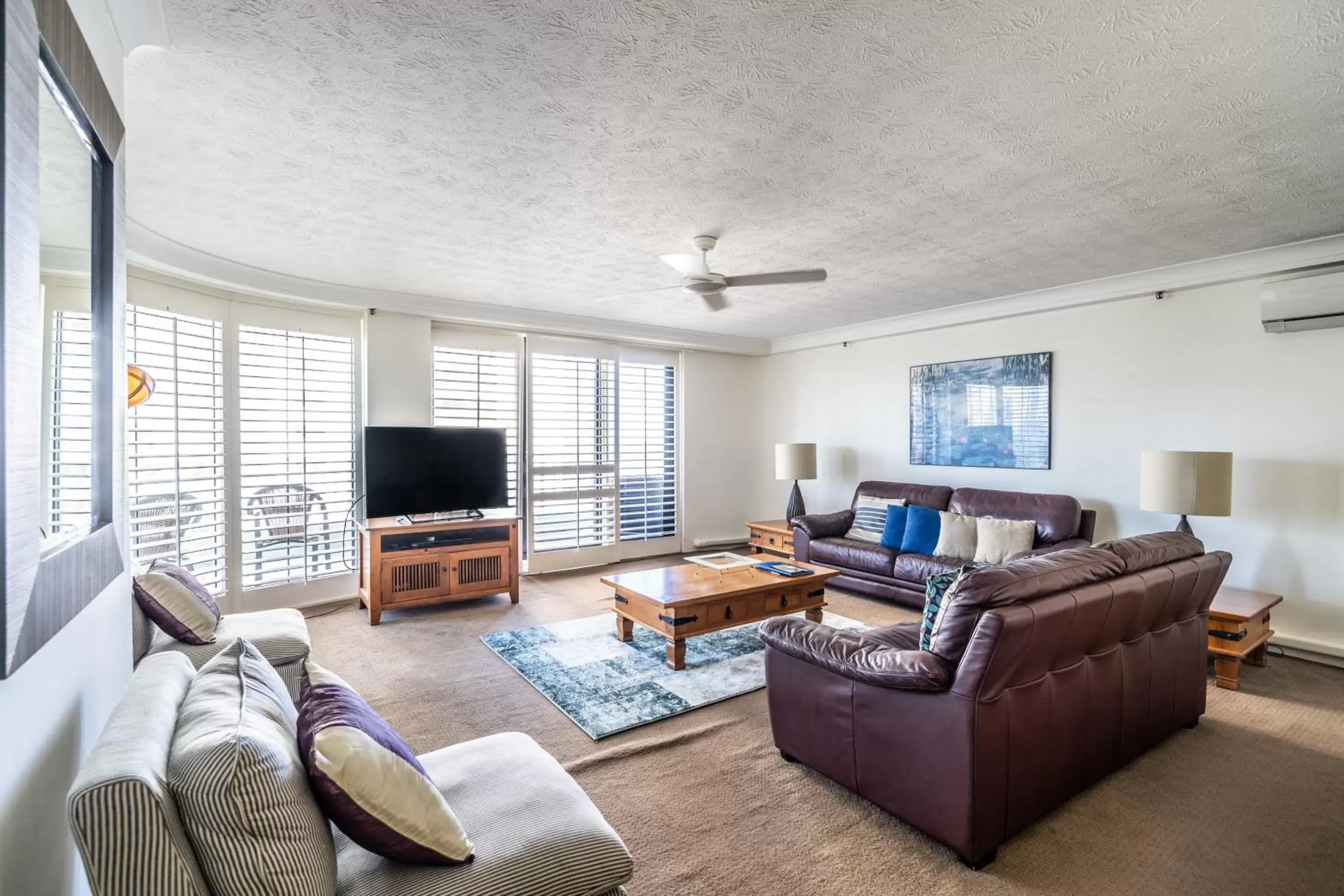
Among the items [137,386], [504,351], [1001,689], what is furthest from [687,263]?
[137,386]

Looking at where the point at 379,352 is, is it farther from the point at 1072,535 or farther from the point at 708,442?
the point at 1072,535

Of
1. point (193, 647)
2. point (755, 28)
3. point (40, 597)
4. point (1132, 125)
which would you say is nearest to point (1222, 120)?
point (1132, 125)

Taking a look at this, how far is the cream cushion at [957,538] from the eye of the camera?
475 cm

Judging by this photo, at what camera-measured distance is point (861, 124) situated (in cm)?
229

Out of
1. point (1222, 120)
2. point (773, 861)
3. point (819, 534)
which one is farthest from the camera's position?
point (819, 534)

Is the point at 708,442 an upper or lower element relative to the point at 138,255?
lower

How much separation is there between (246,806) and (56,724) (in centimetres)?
43

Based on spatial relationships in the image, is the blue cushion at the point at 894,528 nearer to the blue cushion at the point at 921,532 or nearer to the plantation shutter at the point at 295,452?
the blue cushion at the point at 921,532

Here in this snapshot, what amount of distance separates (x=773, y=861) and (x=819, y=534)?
3808 millimetres

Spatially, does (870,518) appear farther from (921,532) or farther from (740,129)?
(740,129)

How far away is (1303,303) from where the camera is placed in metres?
3.63

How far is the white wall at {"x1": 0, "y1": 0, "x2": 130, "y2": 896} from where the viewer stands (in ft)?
2.99

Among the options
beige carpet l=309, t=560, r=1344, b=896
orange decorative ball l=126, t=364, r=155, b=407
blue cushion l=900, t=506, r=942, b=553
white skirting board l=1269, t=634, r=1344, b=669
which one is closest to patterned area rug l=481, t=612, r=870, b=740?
beige carpet l=309, t=560, r=1344, b=896

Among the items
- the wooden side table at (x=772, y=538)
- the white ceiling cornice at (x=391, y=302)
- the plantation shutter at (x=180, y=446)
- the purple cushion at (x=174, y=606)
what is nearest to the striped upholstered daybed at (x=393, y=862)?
the purple cushion at (x=174, y=606)
